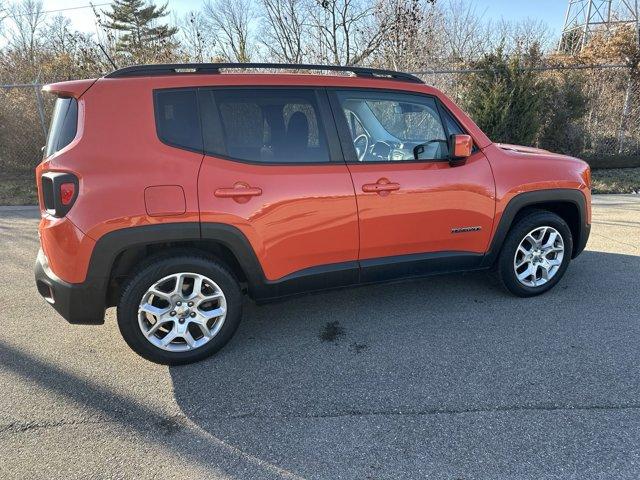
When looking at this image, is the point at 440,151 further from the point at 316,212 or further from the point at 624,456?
the point at 624,456

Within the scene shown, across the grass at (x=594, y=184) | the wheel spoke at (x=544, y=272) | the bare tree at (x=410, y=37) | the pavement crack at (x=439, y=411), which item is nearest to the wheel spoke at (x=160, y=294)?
the pavement crack at (x=439, y=411)

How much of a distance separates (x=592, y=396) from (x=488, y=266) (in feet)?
4.69

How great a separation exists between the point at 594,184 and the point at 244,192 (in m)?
8.21

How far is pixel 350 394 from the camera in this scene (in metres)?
2.65

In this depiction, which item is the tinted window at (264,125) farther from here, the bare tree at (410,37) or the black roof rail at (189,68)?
the bare tree at (410,37)

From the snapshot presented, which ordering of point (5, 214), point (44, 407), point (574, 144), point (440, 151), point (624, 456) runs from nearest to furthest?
point (624, 456), point (44, 407), point (440, 151), point (5, 214), point (574, 144)

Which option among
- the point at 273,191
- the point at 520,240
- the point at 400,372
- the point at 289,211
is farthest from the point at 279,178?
the point at 520,240

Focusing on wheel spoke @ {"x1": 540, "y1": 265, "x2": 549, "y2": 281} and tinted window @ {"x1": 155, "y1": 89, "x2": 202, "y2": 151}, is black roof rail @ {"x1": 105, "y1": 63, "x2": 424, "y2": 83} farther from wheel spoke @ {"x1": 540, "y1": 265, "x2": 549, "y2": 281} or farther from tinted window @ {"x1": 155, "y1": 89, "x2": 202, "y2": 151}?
wheel spoke @ {"x1": 540, "y1": 265, "x2": 549, "y2": 281}

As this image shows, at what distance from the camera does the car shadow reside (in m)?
2.27

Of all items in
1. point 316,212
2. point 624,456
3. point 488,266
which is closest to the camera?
point 624,456

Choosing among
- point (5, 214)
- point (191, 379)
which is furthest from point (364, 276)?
point (5, 214)

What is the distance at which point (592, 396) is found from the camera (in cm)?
258

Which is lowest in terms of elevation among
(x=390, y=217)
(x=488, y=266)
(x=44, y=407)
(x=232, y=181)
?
(x=44, y=407)

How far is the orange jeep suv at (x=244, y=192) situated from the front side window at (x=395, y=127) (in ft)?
0.04
